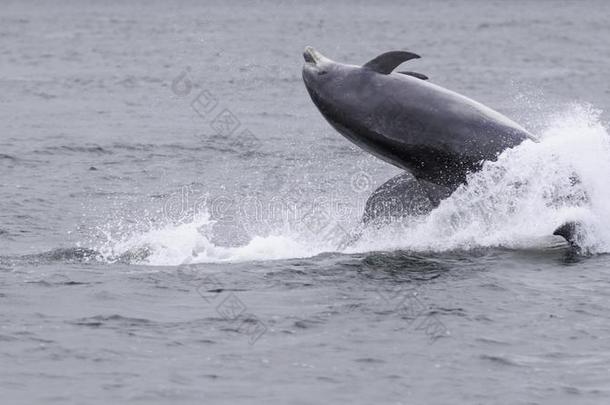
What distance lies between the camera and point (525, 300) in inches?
684

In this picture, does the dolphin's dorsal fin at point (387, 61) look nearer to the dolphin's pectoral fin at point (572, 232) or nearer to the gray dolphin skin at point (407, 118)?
the gray dolphin skin at point (407, 118)

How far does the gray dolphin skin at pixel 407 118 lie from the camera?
63.0 feet

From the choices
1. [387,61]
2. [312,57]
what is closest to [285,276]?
[312,57]

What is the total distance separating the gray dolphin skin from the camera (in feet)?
63.0

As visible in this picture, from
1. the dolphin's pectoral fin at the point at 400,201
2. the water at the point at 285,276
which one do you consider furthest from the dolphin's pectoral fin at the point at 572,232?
the dolphin's pectoral fin at the point at 400,201

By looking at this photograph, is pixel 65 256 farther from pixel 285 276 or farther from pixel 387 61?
pixel 387 61

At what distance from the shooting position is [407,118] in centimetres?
1920

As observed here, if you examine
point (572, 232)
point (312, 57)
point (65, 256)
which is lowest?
point (65, 256)

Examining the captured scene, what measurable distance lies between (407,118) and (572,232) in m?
3.26

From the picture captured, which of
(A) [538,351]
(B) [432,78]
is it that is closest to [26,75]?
(B) [432,78]

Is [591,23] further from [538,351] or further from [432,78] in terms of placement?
[538,351]

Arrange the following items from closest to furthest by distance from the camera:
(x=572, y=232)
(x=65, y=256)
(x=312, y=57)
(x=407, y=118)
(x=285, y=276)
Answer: (x=285, y=276) < (x=407, y=118) < (x=572, y=232) < (x=312, y=57) < (x=65, y=256)

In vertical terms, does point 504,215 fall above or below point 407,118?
below

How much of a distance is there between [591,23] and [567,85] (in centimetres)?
6539
